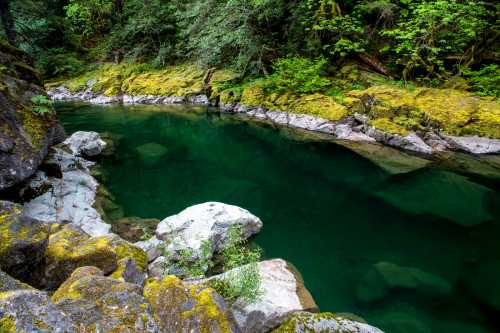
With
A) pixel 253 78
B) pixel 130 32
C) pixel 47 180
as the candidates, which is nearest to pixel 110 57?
pixel 130 32

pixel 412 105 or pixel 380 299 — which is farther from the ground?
pixel 412 105

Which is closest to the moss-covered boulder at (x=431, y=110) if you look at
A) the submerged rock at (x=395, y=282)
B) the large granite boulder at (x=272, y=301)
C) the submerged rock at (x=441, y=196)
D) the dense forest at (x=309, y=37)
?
the dense forest at (x=309, y=37)

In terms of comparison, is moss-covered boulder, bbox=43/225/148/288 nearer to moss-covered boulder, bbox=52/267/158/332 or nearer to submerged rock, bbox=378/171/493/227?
moss-covered boulder, bbox=52/267/158/332

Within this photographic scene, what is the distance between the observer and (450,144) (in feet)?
39.7

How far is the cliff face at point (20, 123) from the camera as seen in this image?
6.73m

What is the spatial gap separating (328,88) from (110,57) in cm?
2264

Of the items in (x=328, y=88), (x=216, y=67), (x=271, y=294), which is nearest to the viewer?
(x=271, y=294)

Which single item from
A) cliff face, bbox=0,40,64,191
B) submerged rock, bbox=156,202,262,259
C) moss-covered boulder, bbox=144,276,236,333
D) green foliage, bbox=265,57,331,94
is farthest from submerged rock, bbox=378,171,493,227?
cliff face, bbox=0,40,64,191

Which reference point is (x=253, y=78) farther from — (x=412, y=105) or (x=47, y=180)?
(x=47, y=180)

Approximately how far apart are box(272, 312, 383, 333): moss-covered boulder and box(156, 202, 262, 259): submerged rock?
7.98 feet

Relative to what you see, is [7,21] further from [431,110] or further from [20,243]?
[431,110]

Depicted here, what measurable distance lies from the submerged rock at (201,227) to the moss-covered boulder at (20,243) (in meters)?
2.47

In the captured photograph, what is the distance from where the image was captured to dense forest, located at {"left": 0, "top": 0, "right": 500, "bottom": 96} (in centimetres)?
1405

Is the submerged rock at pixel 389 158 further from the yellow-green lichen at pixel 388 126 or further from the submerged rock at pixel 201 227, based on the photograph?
the submerged rock at pixel 201 227
